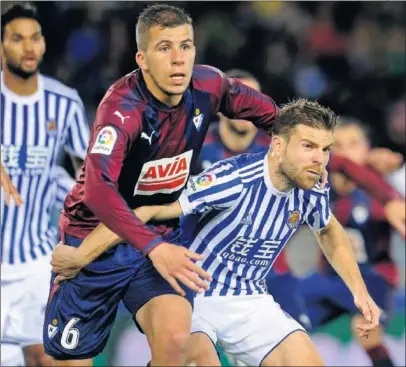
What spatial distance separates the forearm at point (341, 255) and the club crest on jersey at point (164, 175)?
59 centimetres

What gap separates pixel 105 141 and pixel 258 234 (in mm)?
758

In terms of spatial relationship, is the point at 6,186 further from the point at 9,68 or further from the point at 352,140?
the point at 352,140

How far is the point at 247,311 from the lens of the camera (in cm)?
414

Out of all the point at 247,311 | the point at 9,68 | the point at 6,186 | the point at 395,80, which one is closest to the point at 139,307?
the point at 247,311

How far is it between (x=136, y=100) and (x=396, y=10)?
6506 millimetres

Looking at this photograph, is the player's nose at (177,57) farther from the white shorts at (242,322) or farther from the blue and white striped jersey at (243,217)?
the white shorts at (242,322)

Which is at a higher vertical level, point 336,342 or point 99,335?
point 99,335

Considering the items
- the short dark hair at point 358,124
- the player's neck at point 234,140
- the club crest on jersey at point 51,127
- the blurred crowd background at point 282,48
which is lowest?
the short dark hair at point 358,124

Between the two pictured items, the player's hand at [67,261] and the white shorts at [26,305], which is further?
the white shorts at [26,305]

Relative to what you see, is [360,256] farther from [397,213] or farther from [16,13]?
[16,13]

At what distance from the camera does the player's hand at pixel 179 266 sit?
3385mm

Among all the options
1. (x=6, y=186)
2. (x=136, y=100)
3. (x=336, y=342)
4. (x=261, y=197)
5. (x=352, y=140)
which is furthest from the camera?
(x=352, y=140)

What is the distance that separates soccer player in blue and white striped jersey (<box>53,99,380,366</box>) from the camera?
393 centimetres

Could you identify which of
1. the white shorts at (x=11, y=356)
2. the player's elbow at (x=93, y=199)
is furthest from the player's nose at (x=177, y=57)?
the white shorts at (x=11, y=356)
